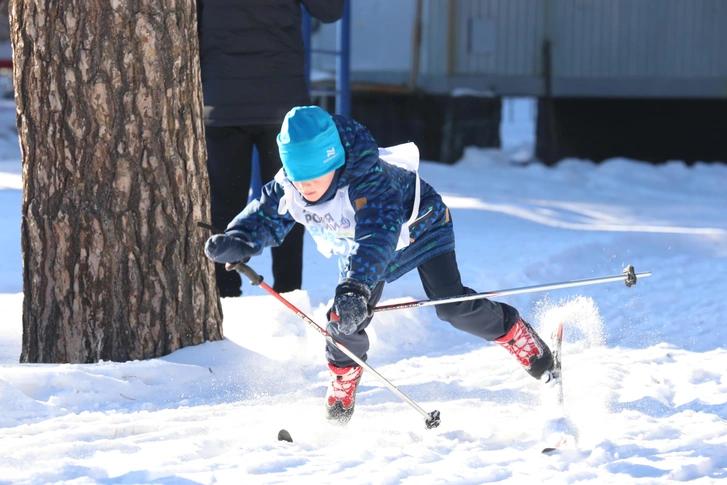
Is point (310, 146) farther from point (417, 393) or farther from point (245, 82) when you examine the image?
point (245, 82)

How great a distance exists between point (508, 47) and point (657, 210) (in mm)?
4124

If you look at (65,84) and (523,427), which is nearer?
(523,427)

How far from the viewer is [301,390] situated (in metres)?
4.86

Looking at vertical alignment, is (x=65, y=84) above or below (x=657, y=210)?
above

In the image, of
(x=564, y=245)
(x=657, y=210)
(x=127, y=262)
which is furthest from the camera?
(x=657, y=210)

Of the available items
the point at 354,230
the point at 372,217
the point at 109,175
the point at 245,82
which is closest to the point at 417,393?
the point at 354,230

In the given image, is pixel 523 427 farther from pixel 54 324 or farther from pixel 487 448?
pixel 54 324

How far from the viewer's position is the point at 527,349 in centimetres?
464

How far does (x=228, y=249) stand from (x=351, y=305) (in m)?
0.55

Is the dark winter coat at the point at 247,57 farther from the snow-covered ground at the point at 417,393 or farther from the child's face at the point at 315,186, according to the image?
the child's face at the point at 315,186

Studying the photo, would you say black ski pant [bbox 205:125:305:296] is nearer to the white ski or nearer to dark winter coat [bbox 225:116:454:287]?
dark winter coat [bbox 225:116:454:287]

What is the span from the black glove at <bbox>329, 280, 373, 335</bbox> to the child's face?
0.36m

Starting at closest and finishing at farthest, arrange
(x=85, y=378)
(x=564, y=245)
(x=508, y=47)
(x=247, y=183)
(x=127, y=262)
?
(x=85, y=378)
(x=127, y=262)
(x=247, y=183)
(x=564, y=245)
(x=508, y=47)

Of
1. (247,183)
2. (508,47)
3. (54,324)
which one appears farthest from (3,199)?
(508,47)
